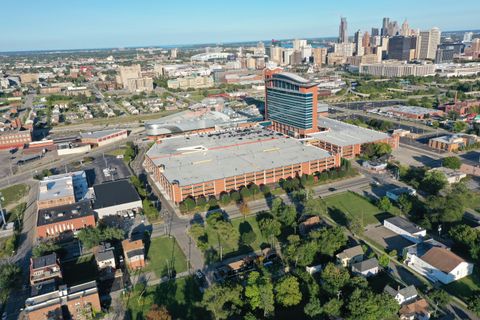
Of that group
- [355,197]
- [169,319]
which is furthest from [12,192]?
[355,197]

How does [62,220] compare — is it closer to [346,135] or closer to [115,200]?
[115,200]

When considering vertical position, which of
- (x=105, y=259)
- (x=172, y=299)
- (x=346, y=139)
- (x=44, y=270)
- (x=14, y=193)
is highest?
(x=346, y=139)

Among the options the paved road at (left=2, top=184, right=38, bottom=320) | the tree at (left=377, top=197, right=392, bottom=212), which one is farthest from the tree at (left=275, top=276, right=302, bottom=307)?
the paved road at (left=2, top=184, right=38, bottom=320)

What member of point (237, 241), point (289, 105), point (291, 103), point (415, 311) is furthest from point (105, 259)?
point (289, 105)

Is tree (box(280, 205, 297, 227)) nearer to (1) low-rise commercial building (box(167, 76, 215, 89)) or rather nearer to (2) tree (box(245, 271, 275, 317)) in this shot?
(2) tree (box(245, 271, 275, 317))

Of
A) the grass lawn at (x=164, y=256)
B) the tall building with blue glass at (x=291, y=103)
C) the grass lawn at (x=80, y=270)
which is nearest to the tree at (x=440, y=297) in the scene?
the grass lawn at (x=164, y=256)
